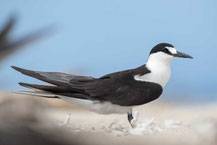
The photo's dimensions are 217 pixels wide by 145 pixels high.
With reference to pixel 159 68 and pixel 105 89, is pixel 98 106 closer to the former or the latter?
pixel 105 89

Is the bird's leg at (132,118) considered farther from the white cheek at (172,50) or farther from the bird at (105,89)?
the white cheek at (172,50)

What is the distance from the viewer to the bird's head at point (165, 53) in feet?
10.3

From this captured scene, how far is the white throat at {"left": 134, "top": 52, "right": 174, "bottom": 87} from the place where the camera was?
3.11m

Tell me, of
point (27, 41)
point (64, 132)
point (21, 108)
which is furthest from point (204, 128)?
point (27, 41)

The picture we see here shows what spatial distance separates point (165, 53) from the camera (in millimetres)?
3172

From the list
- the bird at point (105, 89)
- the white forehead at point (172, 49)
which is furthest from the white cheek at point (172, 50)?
the bird at point (105, 89)

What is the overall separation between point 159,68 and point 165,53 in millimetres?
136

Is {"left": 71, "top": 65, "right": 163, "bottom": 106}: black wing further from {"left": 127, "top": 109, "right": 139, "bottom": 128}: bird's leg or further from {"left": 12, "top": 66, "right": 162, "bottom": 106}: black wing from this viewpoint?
{"left": 127, "top": 109, "right": 139, "bottom": 128}: bird's leg

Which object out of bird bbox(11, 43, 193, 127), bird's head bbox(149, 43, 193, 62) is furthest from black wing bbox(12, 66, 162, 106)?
bird's head bbox(149, 43, 193, 62)

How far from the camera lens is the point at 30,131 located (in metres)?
1.49

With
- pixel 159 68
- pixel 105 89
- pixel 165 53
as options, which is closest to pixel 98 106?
pixel 105 89

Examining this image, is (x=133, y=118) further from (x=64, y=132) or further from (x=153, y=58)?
(x=64, y=132)

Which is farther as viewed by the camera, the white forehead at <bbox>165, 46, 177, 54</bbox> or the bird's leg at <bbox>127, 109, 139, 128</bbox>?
the white forehead at <bbox>165, 46, 177, 54</bbox>

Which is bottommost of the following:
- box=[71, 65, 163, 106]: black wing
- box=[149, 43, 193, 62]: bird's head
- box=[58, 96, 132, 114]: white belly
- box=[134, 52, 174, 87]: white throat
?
box=[58, 96, 132, 114]: white belly
